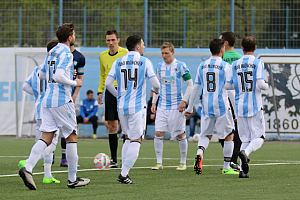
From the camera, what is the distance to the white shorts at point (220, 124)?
650cm

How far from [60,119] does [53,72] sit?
1.68ft

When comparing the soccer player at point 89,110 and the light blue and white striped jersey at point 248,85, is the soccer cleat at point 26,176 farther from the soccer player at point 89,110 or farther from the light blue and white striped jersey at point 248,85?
the soccer player at point 89,110

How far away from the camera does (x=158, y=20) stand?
14820 millimetres

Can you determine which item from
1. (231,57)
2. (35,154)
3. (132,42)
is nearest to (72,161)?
(35,154)

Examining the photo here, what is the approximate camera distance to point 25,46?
607 inches

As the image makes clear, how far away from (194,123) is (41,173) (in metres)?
8.64

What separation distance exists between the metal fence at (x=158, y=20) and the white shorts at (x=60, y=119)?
9.70 m

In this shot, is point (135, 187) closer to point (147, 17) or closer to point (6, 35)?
point (147, 17)

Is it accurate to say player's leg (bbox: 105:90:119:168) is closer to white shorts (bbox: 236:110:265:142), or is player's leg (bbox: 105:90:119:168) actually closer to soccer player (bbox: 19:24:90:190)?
white shorts (bbox: 236:110:265:142)

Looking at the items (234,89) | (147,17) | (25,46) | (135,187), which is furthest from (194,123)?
(135,187)

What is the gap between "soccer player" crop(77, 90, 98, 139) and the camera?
1509 centimetres

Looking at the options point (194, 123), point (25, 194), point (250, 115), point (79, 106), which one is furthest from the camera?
point (79, 106)

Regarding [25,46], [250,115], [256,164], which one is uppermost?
[25,46]

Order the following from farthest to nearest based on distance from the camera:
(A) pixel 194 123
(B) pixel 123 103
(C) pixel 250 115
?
(A) pixel 194 123
(C) pixel 250 115
(B) pixel 123 103
